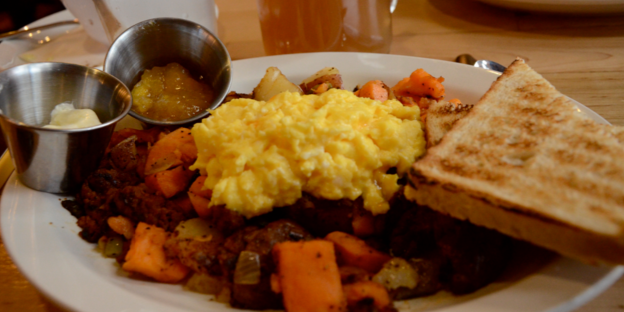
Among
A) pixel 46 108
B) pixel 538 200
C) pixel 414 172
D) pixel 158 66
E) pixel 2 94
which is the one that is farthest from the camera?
pixel 158 66

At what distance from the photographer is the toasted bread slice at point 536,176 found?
133 centimetres

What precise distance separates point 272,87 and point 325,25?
811 millimetres

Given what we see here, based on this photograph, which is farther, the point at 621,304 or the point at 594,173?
the point at 621,304

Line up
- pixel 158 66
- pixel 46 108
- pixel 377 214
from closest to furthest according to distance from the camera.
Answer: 1. pixel 377 214
2. pixel 46 108
3. pixel 158 66

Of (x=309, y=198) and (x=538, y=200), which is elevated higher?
(x=538, y=200)

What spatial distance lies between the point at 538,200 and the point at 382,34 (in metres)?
2.40

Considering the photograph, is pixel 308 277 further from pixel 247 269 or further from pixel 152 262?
pixel 152 262

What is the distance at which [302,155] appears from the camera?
181 cm

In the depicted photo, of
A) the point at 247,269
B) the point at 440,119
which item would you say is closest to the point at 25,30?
the point at 247,269

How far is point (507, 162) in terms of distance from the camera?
1.66m

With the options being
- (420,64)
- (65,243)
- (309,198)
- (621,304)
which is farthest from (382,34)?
(65,243)

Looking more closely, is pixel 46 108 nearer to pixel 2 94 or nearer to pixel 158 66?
pixel 2 94

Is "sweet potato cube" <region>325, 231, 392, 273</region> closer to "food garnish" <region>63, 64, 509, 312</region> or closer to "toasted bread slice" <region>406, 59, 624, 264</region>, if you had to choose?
"food garnish" <region>63, 64, 509, 312</region>

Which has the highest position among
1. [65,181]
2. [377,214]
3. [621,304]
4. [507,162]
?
[507,162]
